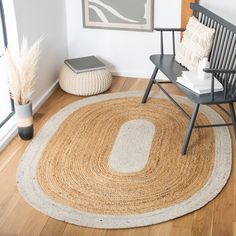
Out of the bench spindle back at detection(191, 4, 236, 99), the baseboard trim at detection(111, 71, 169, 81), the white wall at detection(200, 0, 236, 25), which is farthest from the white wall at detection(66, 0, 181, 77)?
the bench spindle back at detection(191, 4, 236, 99)

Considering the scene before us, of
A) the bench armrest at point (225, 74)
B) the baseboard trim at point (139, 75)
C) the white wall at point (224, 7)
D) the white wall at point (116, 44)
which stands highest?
the white wall at point (224, 7)

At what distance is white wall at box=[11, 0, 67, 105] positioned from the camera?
3227 mm

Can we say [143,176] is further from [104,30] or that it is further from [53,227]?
[104,30]

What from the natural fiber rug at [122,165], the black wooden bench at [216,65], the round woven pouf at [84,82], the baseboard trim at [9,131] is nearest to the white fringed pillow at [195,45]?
the black wooden bench at [216,65]

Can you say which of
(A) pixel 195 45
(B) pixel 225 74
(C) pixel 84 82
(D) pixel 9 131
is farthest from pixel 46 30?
(B) pixel 225 74

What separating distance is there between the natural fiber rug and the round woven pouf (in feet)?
0.55

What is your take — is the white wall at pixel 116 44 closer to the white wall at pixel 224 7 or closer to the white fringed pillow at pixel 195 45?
the white wall at pixel 224 7

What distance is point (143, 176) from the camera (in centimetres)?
275

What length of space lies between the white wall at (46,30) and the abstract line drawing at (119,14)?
0.26 m

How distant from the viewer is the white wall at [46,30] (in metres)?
3.23

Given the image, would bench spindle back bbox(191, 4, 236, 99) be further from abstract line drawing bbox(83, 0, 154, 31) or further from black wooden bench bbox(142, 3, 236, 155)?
abstract line drawing bbox(83, 0, 154, 31)

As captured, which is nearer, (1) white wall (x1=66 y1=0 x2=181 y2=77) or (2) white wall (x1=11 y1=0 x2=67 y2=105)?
(2) white wall (x1=11 y1=0 x2=67 y2=105)

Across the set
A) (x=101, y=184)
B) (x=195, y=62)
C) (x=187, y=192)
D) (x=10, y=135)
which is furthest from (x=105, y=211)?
(x=195, y=62)

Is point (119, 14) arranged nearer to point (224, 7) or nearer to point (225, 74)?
point (224, 7)
